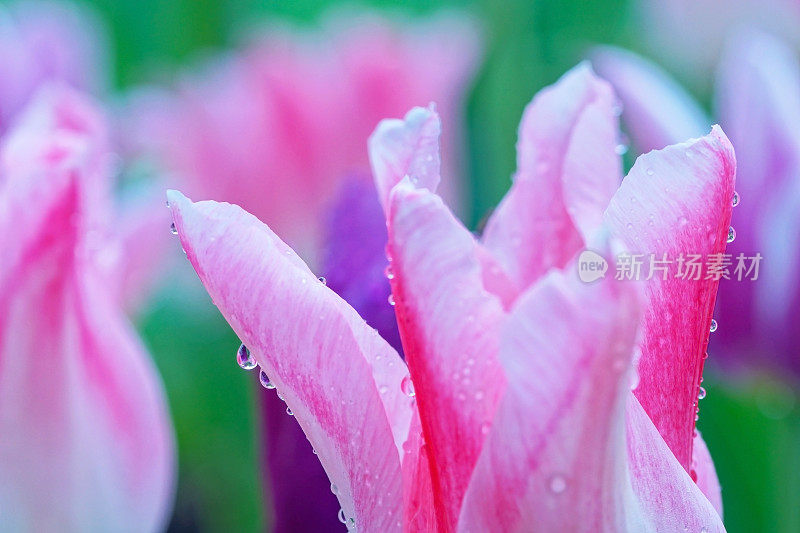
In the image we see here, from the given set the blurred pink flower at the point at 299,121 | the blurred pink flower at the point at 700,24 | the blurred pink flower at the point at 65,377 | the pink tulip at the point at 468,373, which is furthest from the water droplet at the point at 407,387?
the blurred pink flower at the point at 700,24

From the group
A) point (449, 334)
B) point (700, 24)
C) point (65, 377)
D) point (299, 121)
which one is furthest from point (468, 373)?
point (700, 24)

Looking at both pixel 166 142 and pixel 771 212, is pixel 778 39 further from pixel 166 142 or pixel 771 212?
pixel 166 142

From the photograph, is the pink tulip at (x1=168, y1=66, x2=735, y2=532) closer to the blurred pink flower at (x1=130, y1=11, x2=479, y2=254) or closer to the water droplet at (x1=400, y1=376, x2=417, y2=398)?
the water droplet at (x1=400, y1=376, x2=417, y2=398)

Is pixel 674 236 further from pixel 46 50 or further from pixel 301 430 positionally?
pixel 46 50

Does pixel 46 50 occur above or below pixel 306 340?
above

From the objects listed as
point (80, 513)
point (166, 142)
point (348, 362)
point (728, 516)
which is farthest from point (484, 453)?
point (166, 142)

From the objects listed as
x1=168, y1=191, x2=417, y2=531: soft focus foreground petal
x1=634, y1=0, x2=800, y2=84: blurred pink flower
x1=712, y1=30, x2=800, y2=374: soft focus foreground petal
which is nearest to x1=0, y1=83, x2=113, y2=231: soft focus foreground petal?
x1=168, y1=191, x2=417, y2=531: soft focus foreground petal

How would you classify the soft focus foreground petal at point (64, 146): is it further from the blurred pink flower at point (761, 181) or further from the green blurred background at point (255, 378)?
the blurred pink flower at point (761, 181)
